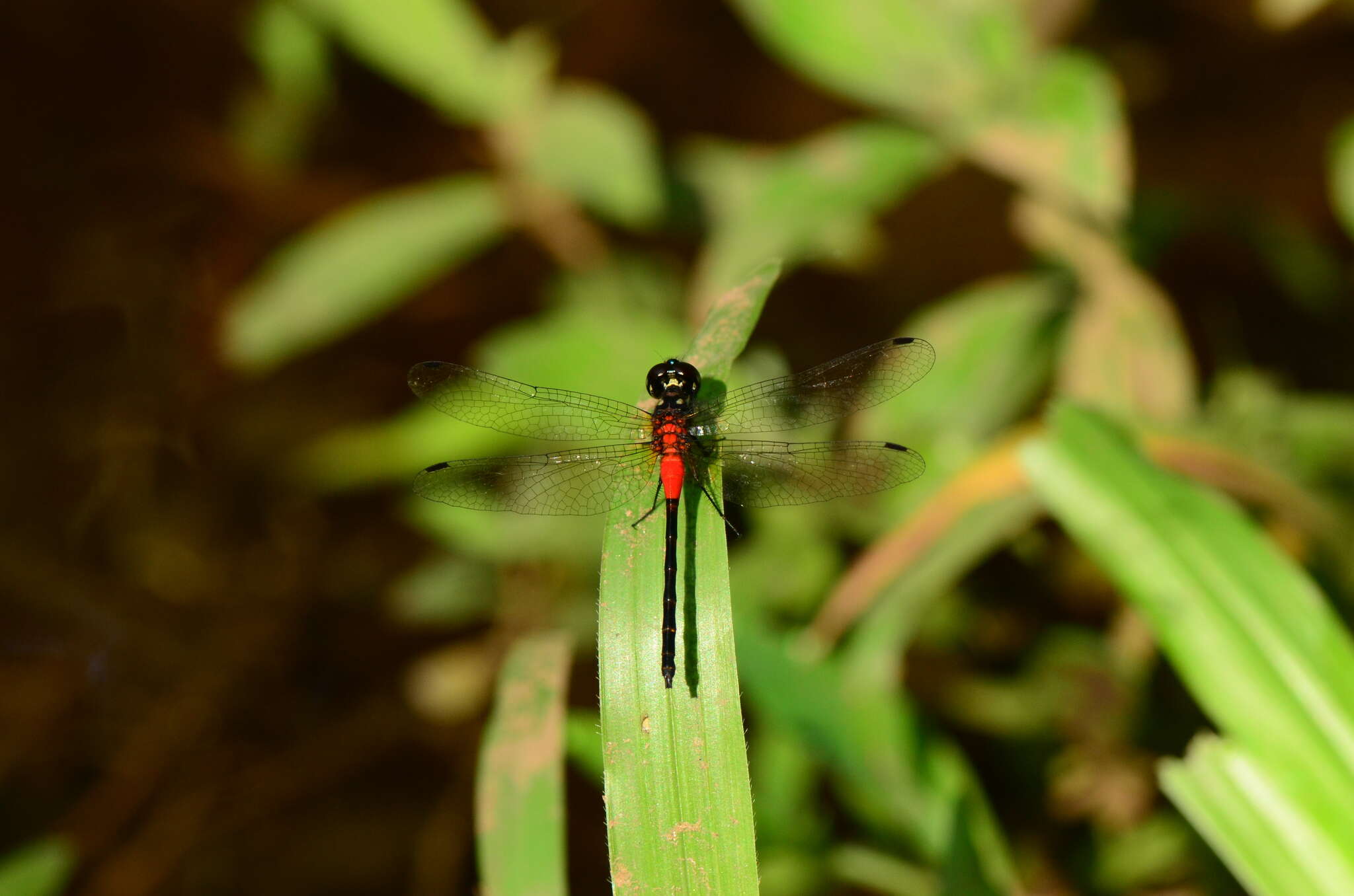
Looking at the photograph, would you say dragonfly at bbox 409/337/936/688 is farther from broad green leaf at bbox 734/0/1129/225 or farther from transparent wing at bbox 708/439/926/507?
broad green leaf at bbox 734/0/1129/225

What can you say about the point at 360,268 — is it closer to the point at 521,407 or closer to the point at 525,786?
the point at 521,407

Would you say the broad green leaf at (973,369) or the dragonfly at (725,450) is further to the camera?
the broad green leaf at (973,369)

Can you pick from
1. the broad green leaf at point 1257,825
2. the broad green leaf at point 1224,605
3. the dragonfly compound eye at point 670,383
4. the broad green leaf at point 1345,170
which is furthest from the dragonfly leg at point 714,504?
the broad green leaf at point 1345,170

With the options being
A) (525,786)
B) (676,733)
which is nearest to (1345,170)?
(676,733)

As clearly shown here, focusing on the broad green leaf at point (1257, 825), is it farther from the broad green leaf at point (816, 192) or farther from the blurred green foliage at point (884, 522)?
the broad green leaf at point (816, 192)

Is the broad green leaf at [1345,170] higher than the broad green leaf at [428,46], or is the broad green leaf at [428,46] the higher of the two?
the broad green leaf at [428,46]

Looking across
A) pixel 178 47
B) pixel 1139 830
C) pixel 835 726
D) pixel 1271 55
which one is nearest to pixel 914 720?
pixel 835 726
